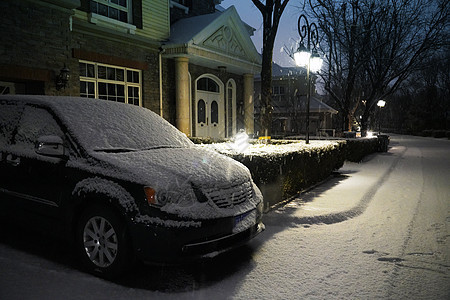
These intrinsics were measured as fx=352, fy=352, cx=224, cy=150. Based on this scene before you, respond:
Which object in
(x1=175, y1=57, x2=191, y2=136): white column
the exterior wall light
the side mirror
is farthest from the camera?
(x1=175, y1=57, x2=191, y2=136): white column

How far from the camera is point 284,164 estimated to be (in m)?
6.98

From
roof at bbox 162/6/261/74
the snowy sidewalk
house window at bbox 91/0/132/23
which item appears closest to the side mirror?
the snowy sidewalk

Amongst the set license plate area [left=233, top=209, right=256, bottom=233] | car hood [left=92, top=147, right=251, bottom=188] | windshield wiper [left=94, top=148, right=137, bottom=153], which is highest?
windshield wiper [left=94, top=148, right=137, bottom=153]

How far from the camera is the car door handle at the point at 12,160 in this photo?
4.19 meters

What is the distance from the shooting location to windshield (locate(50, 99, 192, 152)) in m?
4.00

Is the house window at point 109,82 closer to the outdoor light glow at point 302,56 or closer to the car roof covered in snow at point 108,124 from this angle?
the outdoor light glow at point 302,56

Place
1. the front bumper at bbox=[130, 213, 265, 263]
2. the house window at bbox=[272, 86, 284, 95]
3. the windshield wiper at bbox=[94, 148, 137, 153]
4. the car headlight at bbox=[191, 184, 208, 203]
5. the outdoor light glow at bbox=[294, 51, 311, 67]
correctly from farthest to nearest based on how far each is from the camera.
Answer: the house window at bbox=[272, 86, 284, 95] < the outdoor light glow at bbox=[294, 51, 311, 67] < the windshield wiper at bbox=[94, 148, 137, 153] < the car headlight at bbox=[191, 184, 208, 203] < the front bumper at bbox=[130, 213, 265, 263]

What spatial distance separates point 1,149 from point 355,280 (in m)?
4.42

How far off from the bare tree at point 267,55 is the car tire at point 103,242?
835cm

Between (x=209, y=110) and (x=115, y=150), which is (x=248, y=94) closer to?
(x=209, y=110)

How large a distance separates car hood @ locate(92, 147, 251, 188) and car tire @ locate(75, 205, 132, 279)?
18.2 inches

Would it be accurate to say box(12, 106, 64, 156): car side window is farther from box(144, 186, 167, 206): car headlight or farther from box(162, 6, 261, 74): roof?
box(162, 6, 261, 74): roof

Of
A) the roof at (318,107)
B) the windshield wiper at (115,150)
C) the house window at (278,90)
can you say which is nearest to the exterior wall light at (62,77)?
the windshield wiper at (115,150)

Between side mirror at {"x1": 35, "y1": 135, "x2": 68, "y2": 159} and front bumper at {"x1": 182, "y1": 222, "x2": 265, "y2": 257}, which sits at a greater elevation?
side mirror at {"x1": 35, "y1": 135, "x2": 68, "y2": 159}
